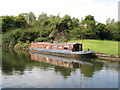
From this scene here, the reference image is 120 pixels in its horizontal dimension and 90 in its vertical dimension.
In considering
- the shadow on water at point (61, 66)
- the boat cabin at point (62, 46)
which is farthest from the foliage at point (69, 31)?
the shadow on water at point (61, 66)

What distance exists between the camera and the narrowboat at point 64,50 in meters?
30.7

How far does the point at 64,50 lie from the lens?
3516 cm

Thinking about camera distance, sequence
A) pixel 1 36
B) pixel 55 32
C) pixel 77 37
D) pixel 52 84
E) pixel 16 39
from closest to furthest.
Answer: pixel 52 84, pixel 77 37, pixel 55 32, pixel 16 39, pixel 1 36

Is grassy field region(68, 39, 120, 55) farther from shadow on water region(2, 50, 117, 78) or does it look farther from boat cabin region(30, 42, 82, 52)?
shadow on water region(2, 50, 117, 78)


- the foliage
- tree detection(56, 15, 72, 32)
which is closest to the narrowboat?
the foliage

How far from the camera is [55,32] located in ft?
186

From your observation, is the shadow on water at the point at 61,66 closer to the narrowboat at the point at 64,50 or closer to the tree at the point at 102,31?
the narrowboat at the point at 64,50

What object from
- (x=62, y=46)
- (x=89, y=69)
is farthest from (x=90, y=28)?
(x=89, y=69)

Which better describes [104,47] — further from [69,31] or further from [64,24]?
[64,24]

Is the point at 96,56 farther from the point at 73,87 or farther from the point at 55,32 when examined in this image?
the point at 55,32

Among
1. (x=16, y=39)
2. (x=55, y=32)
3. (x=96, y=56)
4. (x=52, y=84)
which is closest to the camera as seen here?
(x=52, y=84)

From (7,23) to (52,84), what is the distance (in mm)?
61499

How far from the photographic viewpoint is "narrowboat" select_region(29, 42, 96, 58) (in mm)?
30688

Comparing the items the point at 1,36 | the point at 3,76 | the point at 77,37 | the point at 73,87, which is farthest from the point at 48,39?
the point at 73,87
